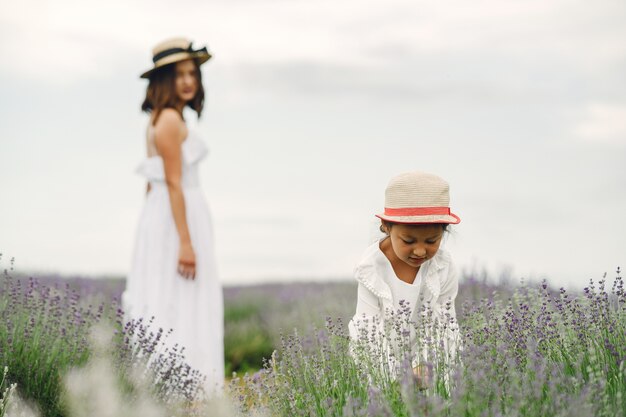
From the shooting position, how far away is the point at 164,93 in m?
5.96

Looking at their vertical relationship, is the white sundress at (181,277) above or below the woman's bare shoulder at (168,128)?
below

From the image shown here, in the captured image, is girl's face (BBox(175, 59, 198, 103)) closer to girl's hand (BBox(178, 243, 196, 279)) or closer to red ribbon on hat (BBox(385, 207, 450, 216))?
girl's hand (BBox(178, 243, 196, 279))

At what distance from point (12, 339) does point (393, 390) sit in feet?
7.33

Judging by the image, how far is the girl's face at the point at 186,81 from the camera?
5.96m

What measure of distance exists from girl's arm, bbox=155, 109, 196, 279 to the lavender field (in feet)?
2.20

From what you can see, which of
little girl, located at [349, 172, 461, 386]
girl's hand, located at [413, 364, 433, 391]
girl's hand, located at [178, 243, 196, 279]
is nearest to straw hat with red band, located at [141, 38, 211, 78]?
girl's hand, located at [178, 243, 196, 279]

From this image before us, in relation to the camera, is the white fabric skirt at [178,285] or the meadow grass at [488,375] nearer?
the meadow grass at [488,375]

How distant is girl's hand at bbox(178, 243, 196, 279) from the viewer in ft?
19.0

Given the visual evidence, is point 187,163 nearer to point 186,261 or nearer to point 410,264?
point 186,261

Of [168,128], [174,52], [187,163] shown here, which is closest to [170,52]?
[174,52]

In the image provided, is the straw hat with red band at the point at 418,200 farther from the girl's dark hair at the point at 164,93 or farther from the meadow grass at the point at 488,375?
the girl's dark hair at the point at 164,93

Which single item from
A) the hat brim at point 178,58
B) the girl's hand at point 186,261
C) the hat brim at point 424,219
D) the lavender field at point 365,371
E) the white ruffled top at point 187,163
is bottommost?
the lavender field at point 365,371

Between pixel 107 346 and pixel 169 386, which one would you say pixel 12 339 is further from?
pixel 169 386

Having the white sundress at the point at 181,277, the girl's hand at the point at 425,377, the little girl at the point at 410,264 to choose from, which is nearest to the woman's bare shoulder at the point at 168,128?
the white sundress at the point at 181,277
